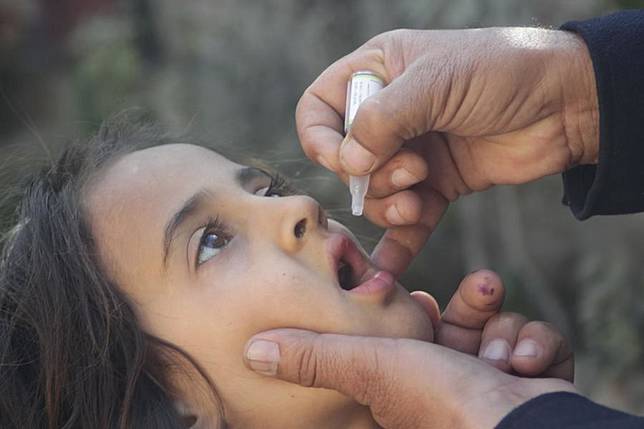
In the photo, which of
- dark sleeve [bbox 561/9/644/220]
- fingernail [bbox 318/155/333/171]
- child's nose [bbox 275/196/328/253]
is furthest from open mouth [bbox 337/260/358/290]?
dark sleeve [bbox 561/9/644/220]

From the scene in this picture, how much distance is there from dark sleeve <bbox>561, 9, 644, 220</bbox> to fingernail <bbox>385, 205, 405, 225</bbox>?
44 centimetres

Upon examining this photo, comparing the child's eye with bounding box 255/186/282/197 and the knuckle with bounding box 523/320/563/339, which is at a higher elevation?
the child's eye with bounding box 255/186/282/197

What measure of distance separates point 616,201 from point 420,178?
1.55 ft

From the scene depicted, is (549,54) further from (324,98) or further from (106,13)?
(106,13)

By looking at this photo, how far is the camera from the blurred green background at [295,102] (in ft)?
13.9

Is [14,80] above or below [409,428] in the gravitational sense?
below

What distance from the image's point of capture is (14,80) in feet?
21.6

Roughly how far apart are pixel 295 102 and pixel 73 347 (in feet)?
10.6

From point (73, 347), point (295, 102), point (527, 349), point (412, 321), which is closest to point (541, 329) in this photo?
point (527, 349)

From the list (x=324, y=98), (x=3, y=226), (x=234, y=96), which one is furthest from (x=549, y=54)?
(x=234, y=96)

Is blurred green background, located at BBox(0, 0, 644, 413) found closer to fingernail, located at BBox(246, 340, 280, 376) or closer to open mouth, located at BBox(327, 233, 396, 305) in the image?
open mouth, located at BBox(327, 233, 396, 305)

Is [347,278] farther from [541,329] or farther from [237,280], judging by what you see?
[541,329]

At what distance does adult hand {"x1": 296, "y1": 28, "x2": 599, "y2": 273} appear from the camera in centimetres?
201

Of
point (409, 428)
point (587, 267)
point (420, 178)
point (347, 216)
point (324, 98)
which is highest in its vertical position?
point (324, 98)
